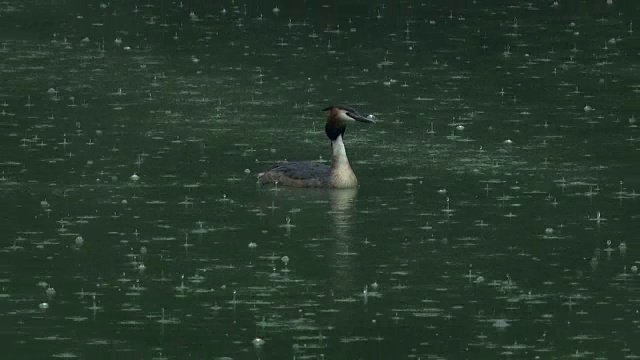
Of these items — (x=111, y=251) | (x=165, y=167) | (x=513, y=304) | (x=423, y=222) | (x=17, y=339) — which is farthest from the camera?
(x=165, y=167)

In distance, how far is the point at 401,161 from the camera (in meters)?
23.9

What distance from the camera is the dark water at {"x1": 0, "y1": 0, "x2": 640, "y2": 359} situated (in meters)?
16.0

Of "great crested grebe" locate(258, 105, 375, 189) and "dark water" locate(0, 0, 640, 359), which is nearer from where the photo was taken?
"dark water" locate(0, 0, 640, 359)

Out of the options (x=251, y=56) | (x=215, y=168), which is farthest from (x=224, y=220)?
(x=251, y=56)

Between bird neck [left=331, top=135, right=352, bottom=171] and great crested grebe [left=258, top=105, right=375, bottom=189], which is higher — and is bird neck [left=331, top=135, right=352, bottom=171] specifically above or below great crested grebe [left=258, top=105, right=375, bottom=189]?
above

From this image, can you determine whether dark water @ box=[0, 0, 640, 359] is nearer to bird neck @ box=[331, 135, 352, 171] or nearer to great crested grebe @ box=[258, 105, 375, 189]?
great crested grebe @ box=[258, 105, 375, 189]

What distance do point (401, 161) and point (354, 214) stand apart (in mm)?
2979

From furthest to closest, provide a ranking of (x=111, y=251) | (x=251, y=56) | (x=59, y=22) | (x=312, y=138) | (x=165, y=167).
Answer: (x=59, y=22), (x=251, y=56), (x=312, y=138), (x=165, y=167), (x=111, y=251)

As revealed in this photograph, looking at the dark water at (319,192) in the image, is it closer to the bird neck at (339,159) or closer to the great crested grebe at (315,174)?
the great crested grebe at (315,174)

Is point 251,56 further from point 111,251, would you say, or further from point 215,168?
point 111,251

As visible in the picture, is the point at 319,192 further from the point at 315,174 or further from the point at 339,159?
the point at 339,159

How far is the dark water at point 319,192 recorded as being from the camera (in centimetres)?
1605

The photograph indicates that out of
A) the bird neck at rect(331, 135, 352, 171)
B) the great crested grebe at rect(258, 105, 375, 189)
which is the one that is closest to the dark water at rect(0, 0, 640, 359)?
the great crested grebe at rect(258, 105, 375, 189)

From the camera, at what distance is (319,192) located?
895 inches
